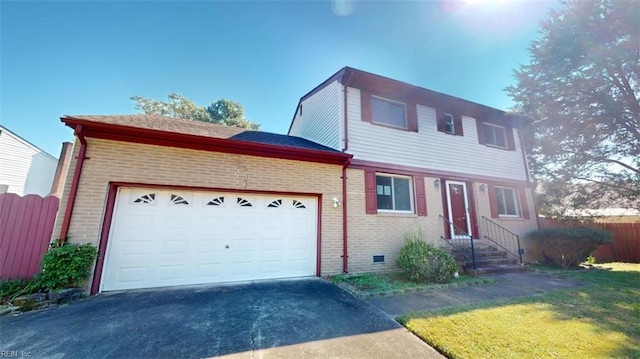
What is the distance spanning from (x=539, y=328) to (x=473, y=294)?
166 cm

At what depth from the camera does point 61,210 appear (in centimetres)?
462

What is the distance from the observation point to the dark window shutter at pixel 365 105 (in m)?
7.64

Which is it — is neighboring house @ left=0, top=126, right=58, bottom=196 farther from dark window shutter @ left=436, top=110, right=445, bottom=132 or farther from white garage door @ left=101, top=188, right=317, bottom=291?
dark window shutter @ left=436, top=110, right=445, bottom=132

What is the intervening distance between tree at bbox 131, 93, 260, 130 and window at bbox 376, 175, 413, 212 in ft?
50.6

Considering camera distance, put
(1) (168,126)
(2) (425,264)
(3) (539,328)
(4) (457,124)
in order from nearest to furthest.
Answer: (3) (539,328) < (2) (425,264) < (1) (168,126) < (4) (457,124)

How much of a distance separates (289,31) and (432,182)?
23.6ft

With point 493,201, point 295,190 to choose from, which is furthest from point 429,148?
point 295,190

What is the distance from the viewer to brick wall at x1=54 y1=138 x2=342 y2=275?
15.7 ft

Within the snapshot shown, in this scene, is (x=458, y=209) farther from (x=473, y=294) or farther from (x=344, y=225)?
(x=344, y=225)

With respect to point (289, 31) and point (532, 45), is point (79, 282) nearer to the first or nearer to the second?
point (289, 31)

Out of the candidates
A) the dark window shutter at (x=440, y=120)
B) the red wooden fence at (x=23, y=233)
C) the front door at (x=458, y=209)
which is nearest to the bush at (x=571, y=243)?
the front door at (x=458, y=209)

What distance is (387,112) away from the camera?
27.0ft

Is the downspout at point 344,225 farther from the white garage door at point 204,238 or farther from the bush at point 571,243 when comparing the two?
the bush at point 571,243

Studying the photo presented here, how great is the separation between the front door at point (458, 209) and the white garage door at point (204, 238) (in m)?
5.01
